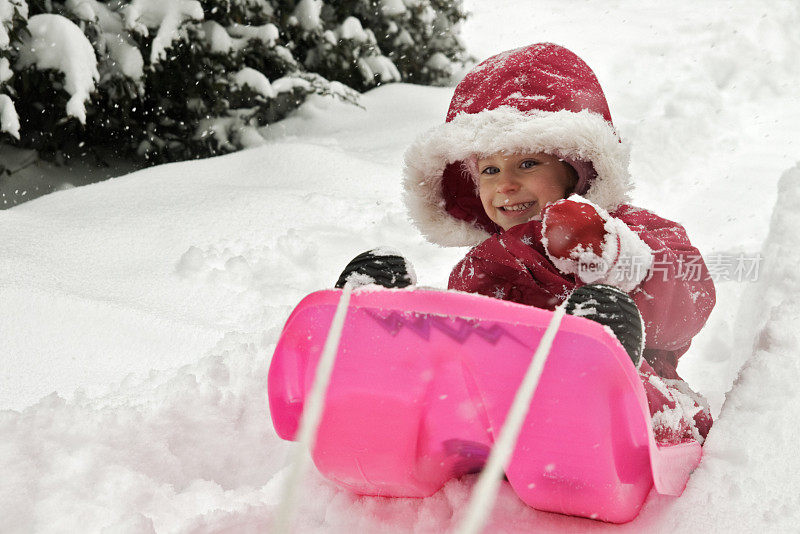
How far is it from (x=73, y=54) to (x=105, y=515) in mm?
2780

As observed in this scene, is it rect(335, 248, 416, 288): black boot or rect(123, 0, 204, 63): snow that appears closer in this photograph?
rect(335, 248, 416, 288): black boot

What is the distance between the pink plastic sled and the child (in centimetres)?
29

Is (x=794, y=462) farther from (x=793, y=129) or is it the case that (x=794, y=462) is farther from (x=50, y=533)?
(x=793, y=129)

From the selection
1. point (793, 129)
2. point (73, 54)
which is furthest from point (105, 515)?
point (793, 129)

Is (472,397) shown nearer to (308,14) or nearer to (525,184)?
(525,184)

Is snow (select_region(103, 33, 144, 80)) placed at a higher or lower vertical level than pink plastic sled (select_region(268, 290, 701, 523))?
lower

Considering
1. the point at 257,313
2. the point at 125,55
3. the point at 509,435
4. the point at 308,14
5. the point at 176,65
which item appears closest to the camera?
the point at 509,435

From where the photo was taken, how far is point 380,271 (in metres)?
1.51

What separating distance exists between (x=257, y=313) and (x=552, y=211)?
1301 millimetres

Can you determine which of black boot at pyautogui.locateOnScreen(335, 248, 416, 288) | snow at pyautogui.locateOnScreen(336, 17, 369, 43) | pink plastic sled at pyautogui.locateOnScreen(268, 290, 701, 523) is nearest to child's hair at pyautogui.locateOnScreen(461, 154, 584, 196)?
black boot at pyautogui.locateOnScreen(335, 248, 416, 288)

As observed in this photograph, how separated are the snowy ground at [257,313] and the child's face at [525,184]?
2.27ft

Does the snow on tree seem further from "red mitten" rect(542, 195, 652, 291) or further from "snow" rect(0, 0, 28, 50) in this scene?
"red mitten" rect(542, 195, 652, 291)

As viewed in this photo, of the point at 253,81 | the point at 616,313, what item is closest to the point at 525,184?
the point at 616,313

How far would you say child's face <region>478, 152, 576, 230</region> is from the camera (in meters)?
2.03
